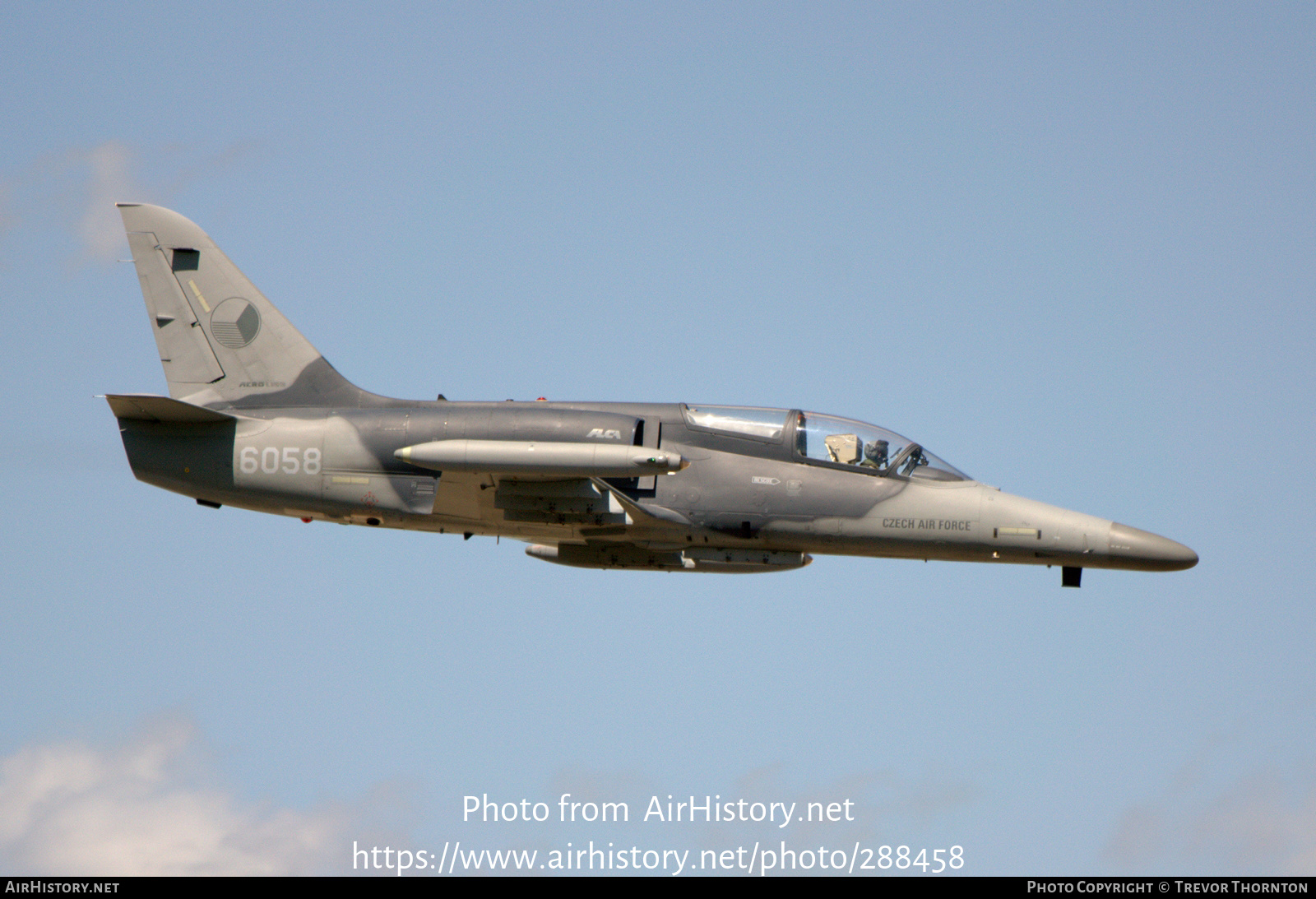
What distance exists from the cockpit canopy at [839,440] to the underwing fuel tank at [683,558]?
1717mm

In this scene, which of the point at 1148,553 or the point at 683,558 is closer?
the point at 1148,553

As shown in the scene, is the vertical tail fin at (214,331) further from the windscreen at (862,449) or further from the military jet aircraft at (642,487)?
the windscreen at (862,449)

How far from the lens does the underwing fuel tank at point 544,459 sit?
20.2 metres

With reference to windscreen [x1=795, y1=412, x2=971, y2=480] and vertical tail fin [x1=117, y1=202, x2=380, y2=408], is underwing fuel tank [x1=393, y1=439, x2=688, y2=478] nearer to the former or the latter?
windscreen [x1=795, y1=412, x2=971, y2=480]

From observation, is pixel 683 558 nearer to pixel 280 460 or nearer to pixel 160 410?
pixel 280 460

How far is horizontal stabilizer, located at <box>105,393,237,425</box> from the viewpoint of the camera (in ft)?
75.4

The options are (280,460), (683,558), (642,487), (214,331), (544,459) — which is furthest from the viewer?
(214,331)

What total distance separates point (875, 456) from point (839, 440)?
0.61 m

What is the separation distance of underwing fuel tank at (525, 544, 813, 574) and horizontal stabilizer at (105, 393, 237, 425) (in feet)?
19.8

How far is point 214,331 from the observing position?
25234 mm

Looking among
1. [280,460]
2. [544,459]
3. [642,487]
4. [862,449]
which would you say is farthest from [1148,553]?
[280,460]

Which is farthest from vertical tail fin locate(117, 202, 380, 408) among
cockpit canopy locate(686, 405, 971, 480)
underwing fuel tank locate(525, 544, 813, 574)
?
cockpit canopy locate(686, 405, 971, 480)

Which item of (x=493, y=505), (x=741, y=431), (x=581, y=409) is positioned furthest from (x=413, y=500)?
(x=741, y=431)
